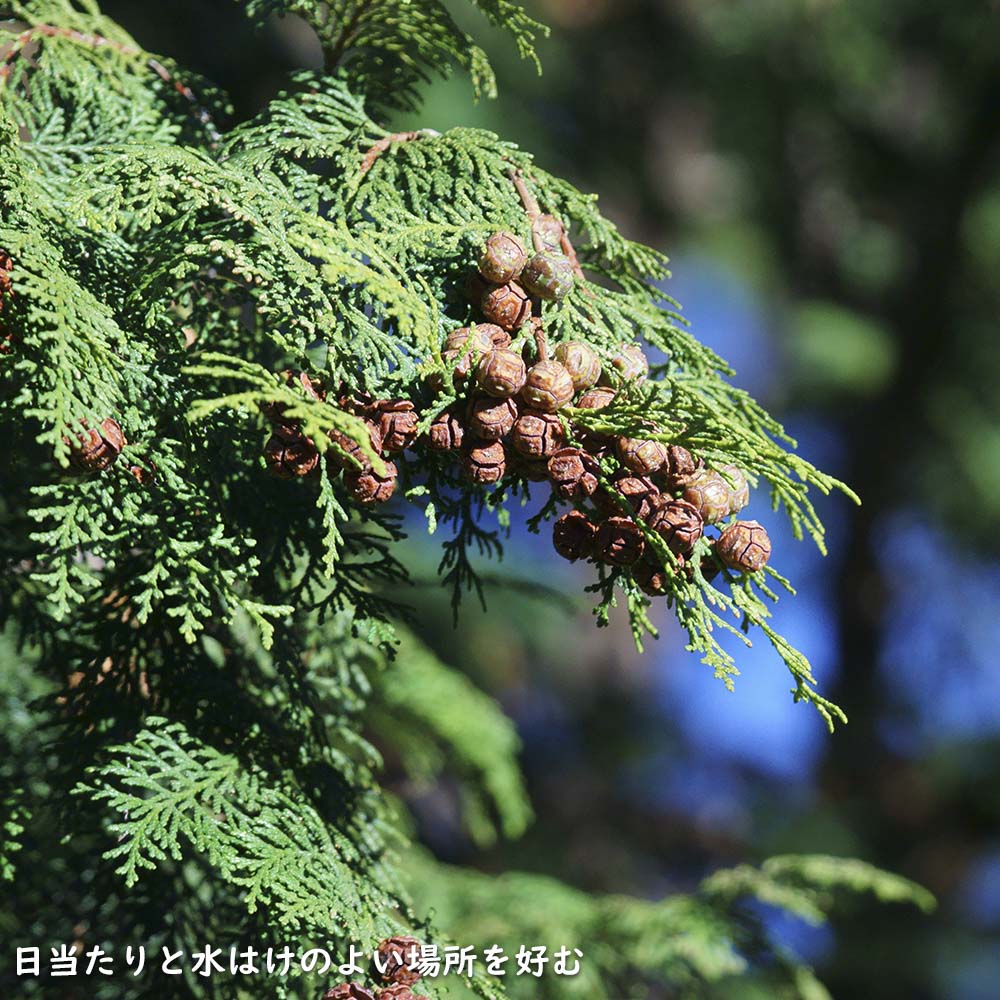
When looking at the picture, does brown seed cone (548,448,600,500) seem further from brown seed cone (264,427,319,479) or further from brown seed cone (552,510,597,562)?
brown seed cone (264,427,319,479)

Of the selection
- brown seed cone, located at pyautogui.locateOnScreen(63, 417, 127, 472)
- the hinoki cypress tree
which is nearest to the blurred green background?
the hinoki cypress tree

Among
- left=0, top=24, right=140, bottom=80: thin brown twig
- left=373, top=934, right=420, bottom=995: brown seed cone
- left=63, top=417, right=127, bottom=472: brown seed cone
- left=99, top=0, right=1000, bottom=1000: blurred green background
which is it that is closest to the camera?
left=63, top=417, right=127, bottom=472: brown seed cone

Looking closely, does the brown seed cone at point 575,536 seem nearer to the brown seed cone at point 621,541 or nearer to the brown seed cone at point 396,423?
the brown seed cone at point 621,541

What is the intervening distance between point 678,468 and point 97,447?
39 cm

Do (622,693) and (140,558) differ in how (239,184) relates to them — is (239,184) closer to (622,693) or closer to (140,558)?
(140,558)

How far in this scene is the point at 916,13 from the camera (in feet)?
13.8

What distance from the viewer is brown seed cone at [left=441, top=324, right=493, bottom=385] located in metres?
0.74

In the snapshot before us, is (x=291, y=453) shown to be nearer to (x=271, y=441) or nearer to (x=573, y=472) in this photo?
(x=271, y=441)

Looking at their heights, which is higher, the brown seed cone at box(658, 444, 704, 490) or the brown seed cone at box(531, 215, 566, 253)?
the brown seed cone at box(531, 215, 566, 253)

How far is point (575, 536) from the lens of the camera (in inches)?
30.6

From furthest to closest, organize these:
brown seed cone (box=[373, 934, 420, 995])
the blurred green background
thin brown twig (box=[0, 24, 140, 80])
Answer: the blurred green background → thin brown twig (box=[0, 24, 140, 80]) → brown seed cone (box=[373, 934, 420, 995])

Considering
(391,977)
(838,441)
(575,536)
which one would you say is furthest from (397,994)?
(838,441)

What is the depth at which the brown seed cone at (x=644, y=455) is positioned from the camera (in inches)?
29.6

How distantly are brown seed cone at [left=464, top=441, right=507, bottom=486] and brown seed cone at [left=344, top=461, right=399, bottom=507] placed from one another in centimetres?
5
